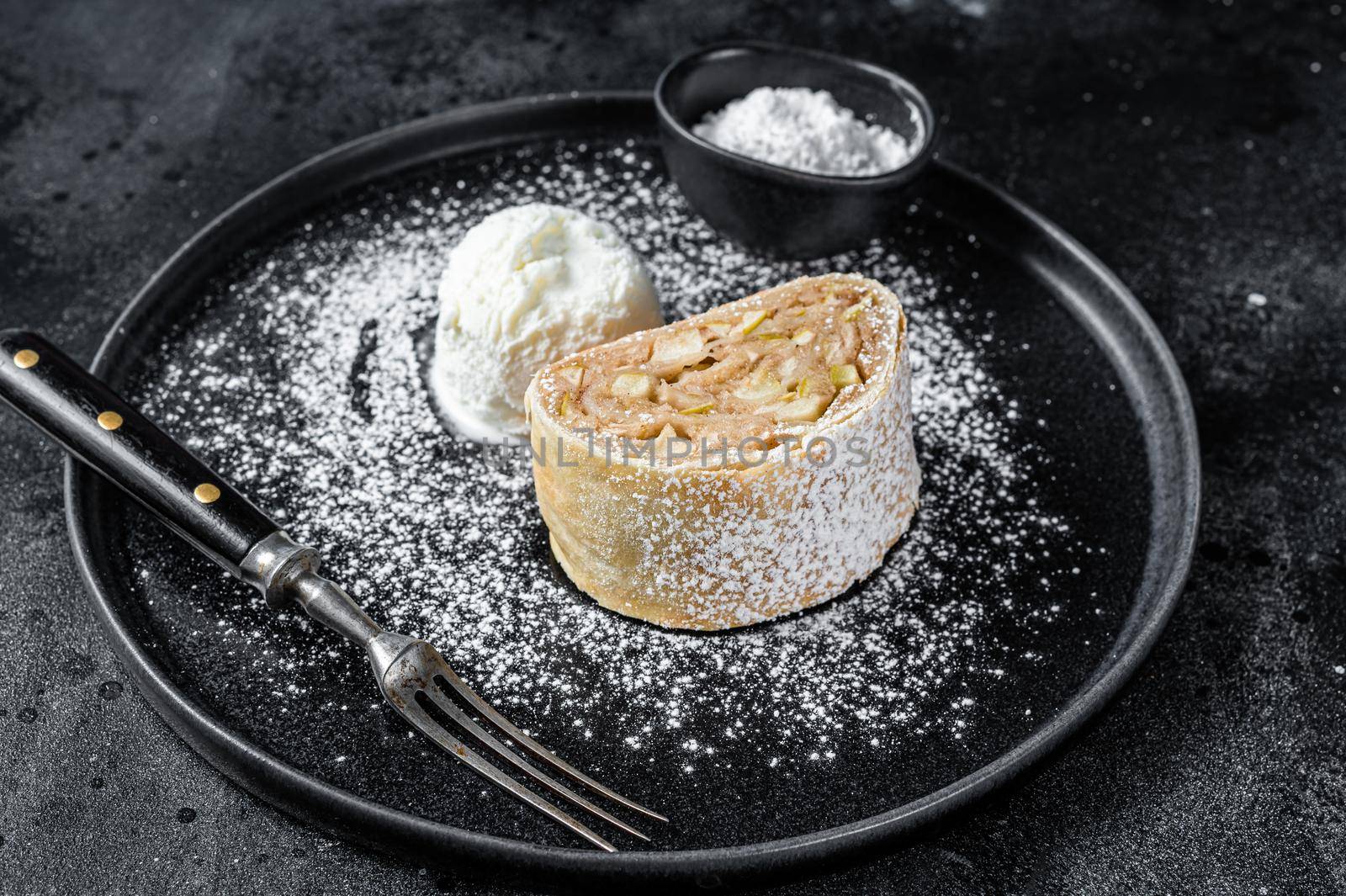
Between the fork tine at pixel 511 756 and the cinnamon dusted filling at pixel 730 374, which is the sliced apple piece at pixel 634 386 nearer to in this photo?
the cinnamon dusted filling at pixel 730 374

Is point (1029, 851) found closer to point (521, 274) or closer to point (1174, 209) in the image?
point (521, 274)

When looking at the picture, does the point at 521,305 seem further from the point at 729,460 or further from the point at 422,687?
the point at 422,687

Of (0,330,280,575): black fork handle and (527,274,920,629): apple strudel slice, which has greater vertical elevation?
(0,330,280,575): black fork handle

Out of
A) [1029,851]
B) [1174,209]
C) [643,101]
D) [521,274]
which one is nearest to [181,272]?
[521,274]

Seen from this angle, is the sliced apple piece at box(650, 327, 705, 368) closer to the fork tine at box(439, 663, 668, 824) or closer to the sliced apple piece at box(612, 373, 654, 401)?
the sliced apple piece at box(612, 373, 654, 401)

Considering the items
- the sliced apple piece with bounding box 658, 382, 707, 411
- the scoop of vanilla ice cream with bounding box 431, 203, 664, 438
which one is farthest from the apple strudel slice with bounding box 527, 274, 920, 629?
the scoop of vanilla ice cream with bounding box 431, 203, 664, 438
